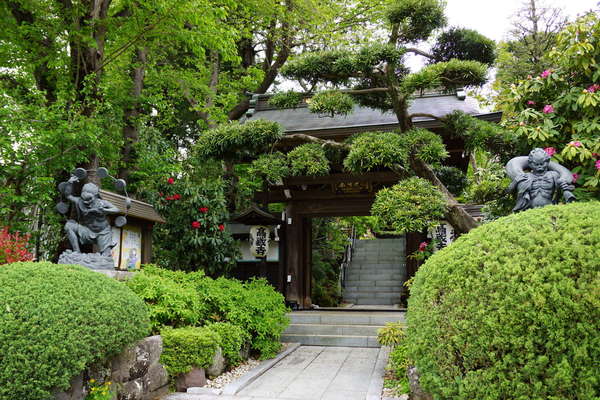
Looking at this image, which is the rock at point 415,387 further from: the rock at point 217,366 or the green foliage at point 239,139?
the green foliage at point 239,139

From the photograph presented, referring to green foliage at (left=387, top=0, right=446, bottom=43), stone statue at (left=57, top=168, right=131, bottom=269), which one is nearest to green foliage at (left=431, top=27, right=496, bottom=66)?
green foliage at (left=387, top=0, right=446, bottom=43)

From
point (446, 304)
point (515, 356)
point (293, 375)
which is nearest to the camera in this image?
point (515, 356)

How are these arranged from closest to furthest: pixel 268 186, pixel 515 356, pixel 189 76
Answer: pixel 515 356 < pixel 268 186 < pixel 189 76

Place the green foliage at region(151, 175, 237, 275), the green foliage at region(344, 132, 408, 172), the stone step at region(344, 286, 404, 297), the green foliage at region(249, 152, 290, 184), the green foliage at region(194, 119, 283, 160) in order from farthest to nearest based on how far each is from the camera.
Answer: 1. the stone step at region(344, 286, 404, 297)
2. the green foliage at region(151, 175, 237, 275)
3. the green foliage at region(194, 119, 283, 160)
4. the green foliage at region(249, 152, 290, 184)
5. the green foliage at region(344, 132, 408, 172)

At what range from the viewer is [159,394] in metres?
4.99

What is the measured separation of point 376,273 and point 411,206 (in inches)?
407

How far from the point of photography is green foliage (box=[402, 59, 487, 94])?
6617 mm

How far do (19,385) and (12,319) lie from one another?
508mm

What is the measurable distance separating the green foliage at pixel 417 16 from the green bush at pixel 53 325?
17.7 ft

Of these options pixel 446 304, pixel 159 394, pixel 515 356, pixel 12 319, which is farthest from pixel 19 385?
pixel 515 356

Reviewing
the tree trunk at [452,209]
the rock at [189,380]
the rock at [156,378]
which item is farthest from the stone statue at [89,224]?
the tree trunk at [452,209]

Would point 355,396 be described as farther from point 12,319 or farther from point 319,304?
point 319,304

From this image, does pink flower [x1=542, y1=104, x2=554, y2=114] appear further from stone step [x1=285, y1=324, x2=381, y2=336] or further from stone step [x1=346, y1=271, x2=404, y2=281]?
stone step [x1=346, y1=271, x2=404, y2=281]

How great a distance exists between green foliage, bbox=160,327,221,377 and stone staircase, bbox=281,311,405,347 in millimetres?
3560
